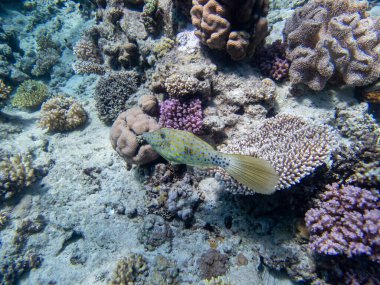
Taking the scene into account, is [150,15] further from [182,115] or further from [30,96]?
[30,96]

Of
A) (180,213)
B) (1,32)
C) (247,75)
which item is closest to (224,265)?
(180,213)

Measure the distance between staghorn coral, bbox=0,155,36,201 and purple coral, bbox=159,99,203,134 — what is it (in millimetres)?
4163

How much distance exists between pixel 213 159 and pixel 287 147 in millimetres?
1618

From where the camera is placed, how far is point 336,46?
15.1 ft

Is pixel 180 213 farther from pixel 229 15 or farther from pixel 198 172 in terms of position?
pixel 229 15

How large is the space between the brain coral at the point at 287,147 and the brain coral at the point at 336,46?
112 centimetres

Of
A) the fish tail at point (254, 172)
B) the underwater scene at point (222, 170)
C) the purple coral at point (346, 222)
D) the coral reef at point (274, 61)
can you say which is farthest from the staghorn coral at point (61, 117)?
the purple coral at point (346, 222)

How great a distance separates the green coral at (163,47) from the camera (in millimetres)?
5977

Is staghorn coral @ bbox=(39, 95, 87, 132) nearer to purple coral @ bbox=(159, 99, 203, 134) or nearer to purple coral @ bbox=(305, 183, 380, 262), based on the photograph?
purple coral @ bbox=(159, 99, 203, 134)

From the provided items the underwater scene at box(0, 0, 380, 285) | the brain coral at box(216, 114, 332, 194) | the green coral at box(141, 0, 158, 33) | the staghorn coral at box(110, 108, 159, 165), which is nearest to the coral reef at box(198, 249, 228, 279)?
the underwater scene at box(0, 0, 380, 285)

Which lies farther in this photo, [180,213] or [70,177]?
[70,177]

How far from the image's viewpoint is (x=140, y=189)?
17.5ft

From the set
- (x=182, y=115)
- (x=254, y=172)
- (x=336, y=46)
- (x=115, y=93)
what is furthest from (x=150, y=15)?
(x=254, y=172)

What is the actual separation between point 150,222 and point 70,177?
2.90 m
